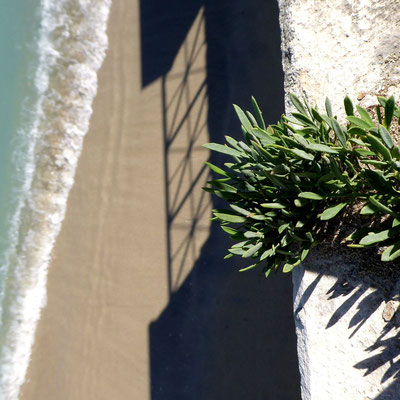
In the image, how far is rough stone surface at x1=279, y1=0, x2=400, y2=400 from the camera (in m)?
2.59

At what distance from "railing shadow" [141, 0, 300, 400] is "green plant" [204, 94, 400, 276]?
5.59 feet

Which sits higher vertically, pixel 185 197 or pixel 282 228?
pixel 185 197

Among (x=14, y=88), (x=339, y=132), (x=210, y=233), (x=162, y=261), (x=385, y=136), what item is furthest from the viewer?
(x=14, y=88)

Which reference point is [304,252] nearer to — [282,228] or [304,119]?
[282,228]

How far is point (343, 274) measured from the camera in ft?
8.97

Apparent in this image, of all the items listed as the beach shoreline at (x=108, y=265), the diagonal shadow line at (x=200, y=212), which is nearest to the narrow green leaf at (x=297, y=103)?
the diagonal shadow line at (x=200, y=212)

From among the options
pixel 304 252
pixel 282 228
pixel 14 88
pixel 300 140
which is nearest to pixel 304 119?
pixel 300 140

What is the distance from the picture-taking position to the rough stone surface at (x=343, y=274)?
259 centimetres

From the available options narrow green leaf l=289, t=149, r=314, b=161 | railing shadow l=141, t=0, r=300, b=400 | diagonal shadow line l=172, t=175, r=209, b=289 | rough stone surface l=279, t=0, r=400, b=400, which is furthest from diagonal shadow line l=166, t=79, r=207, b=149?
narrow green leaf l=289, t=149, r=314, b=161

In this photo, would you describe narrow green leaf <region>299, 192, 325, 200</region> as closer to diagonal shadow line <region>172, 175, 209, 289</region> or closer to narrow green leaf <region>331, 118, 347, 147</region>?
narrow green leaf <region>331, 118, 347, 147</region>

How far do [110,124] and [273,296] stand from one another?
296 centimetres

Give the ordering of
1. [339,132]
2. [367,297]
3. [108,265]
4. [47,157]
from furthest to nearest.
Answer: [47,157]
[108,265]
[367,297]
[339,132]

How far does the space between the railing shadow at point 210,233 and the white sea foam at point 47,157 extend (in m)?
1.13

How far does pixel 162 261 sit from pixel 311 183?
264 centimetres
